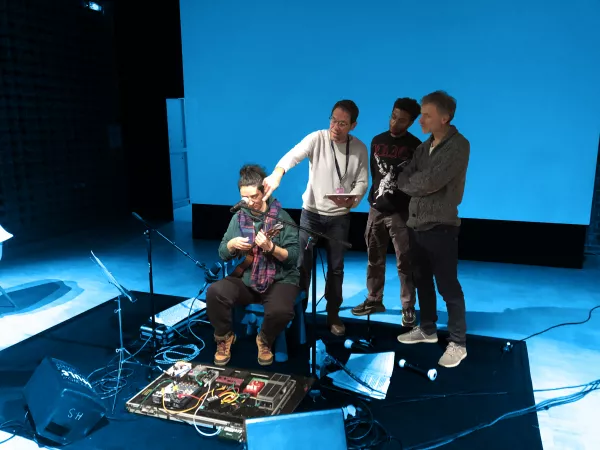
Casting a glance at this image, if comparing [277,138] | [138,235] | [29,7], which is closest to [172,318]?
[277,138]

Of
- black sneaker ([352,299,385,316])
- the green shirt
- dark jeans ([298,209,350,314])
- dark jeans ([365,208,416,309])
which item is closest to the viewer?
the green shirt

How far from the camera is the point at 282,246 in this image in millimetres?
2975

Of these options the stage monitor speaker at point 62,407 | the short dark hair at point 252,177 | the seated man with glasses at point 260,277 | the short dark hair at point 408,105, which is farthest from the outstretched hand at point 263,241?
the short dark hair at point 408,105

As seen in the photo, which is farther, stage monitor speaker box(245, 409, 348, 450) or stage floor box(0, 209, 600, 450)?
stage floor box(0, 209, 600, 450)

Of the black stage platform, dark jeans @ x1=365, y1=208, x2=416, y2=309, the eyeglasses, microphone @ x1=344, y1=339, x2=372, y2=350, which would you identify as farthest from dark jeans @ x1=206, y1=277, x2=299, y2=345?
the eyeglasses

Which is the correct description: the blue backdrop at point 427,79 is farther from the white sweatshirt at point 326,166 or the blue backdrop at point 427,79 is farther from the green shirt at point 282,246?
the green shirt at point 282,246

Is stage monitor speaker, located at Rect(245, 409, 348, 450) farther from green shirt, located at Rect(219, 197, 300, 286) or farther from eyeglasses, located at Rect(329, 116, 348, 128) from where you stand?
eyeglasses, located at Rect(329, 116, 348, 128)

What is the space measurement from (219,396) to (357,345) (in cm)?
105

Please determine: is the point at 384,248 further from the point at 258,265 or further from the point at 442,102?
the point at 442,102

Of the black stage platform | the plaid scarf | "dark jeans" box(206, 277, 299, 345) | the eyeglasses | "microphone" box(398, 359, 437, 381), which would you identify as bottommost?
the black stage platform

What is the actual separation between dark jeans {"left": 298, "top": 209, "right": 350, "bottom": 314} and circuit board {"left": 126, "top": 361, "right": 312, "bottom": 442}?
75 cm

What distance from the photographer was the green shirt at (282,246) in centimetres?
297

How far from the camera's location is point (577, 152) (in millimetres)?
4852

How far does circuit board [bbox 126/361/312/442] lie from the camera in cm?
241
